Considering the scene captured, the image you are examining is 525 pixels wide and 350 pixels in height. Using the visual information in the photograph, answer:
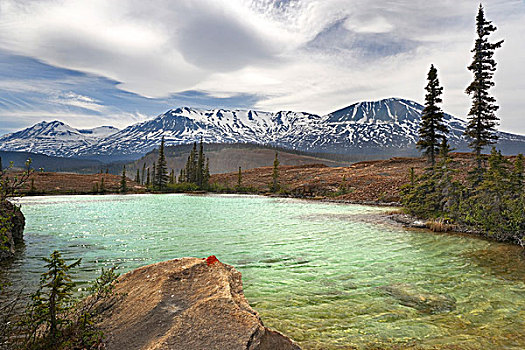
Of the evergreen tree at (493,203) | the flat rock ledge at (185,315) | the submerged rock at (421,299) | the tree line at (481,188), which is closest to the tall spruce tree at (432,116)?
the tree line at (481,188)

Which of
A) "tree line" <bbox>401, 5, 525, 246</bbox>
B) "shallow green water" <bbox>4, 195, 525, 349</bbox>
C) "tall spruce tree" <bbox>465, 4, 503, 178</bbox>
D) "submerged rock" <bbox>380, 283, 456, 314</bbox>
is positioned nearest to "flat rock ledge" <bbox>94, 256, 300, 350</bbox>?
"shallow green water" <bbox>4, 195, 525, 349</bbox>

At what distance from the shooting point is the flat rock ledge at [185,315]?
3.80 meters

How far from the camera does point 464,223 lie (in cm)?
2056

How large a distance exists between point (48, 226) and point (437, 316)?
23.9m

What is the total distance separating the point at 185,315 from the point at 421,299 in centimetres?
658

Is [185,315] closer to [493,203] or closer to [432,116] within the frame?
[493,203]

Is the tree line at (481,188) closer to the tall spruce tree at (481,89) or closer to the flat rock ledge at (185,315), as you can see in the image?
the tall spruce tree at (481,89)

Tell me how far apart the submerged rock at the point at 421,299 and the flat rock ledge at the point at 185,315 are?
4832 millimetres

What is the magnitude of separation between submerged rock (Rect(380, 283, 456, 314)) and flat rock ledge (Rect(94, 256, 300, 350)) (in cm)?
483

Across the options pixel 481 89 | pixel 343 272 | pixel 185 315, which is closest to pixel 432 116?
pixel 481 89

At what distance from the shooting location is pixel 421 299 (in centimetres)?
786

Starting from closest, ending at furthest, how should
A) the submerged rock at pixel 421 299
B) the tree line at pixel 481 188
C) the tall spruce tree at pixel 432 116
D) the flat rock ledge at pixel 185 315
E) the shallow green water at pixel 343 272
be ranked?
the flat rock ledge at pixel 185 315 → the shallow green water at pixel 343 272 → the submerged rock at pixel 421 299 → the tree line at pixel 481 188 → the tall spruce tree at pixel 432 116

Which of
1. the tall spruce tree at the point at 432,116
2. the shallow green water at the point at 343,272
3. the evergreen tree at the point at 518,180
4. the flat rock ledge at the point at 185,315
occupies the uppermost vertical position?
the tall spruce tree at the point at 432,116

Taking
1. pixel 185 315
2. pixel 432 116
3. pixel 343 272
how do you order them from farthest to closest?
pixel 432 116
pixel 343 272
pixel 185 315
